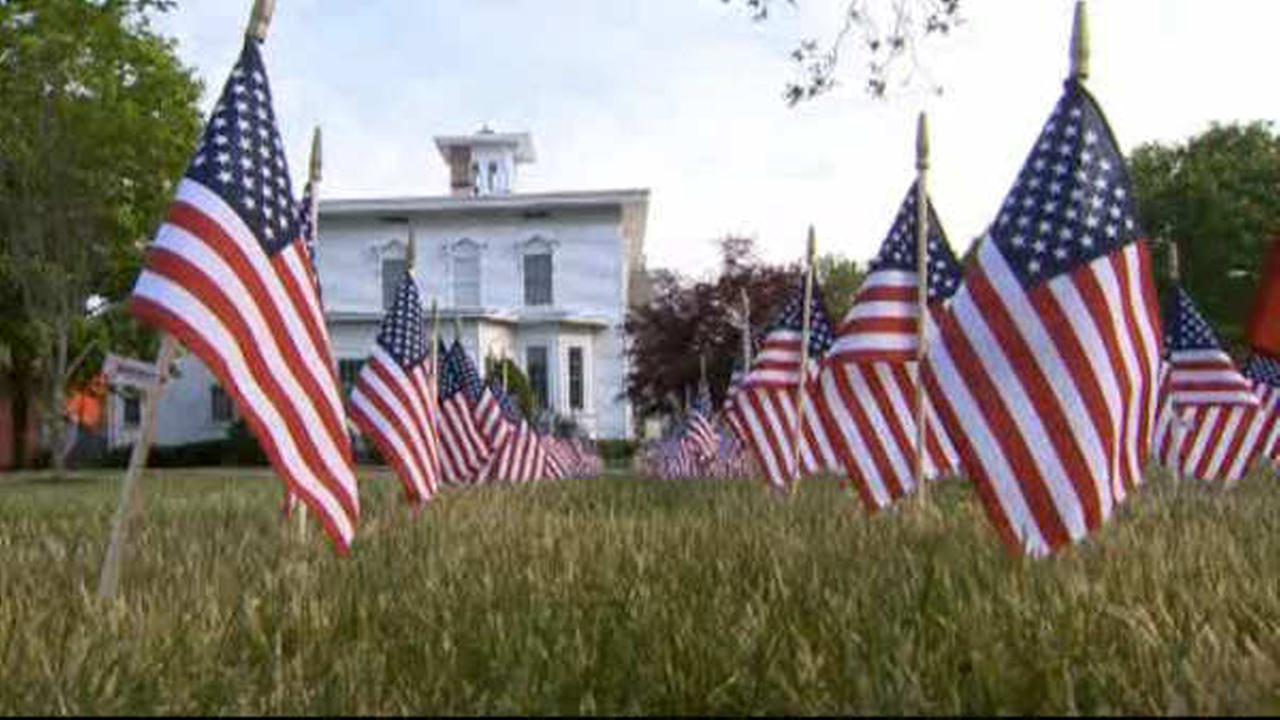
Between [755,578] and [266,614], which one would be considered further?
[755,578]

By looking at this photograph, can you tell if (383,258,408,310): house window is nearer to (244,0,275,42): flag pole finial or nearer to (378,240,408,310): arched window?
(378,240,408,310): arched window

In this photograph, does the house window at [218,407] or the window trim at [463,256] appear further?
the window trim at [463,256]

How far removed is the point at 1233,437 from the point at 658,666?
13.5 meters

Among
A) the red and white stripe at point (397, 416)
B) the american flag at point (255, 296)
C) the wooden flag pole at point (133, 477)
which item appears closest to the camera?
the wooden flag pole at point (133, 477)

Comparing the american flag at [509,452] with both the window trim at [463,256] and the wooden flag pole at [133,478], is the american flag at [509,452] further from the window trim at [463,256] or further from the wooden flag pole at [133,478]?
the window trim at [463,256]

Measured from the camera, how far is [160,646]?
238 inches

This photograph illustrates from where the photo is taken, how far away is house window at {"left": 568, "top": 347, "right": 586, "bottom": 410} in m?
50.8

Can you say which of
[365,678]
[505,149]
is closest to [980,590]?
[365,678]

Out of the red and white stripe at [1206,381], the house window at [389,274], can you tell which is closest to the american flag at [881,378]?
the red and white stripe at [1206,381]

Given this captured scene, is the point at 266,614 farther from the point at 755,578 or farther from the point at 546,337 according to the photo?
the point at 546,337

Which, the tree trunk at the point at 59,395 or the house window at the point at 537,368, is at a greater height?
the house window at the point at 537,368

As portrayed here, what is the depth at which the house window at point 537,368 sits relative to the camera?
50.6 metres

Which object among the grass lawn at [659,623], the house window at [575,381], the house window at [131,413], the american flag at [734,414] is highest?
the house window at [575,381]

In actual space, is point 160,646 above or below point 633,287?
below
